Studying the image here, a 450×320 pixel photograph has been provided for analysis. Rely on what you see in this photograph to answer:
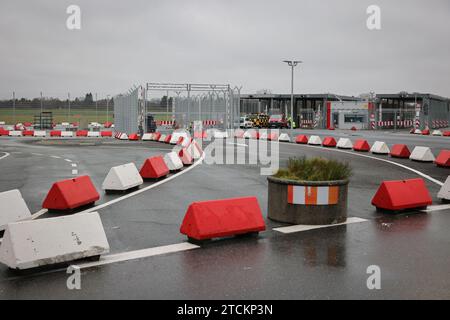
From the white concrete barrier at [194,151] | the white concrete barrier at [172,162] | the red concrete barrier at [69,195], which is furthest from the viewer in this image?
the white concrete barrier at [194,151]

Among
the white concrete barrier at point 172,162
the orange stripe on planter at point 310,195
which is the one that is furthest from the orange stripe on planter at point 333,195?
the white concrete barrier at point 172,162

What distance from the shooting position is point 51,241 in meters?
7.07

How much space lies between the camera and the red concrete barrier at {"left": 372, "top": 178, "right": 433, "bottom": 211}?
11154 mm

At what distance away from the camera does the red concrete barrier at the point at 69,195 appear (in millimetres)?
11016

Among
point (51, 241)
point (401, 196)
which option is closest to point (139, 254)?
point (51, 241)

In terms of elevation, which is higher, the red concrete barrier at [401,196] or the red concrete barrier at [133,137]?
the red concrete barrier at [133,137]

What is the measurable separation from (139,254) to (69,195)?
402 centimetres

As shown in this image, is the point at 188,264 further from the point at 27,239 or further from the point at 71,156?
the point at 71,156

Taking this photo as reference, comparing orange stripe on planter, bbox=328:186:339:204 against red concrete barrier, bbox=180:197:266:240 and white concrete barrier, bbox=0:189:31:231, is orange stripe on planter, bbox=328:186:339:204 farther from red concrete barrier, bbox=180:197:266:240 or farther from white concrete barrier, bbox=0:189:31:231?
white concrete barrier, bbox=0:189:31:231

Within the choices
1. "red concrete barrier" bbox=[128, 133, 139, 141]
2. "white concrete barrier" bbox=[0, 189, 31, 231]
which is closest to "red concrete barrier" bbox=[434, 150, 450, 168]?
"white concrete barrier" bbox=[0, 189, 31, 231]

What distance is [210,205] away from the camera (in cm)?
869

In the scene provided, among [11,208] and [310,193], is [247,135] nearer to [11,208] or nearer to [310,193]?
[310,193]

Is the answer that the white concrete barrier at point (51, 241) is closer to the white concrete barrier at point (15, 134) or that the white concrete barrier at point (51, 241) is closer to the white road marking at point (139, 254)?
the white road marking at point (139, 254)

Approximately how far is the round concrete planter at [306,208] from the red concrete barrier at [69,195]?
4.27m
